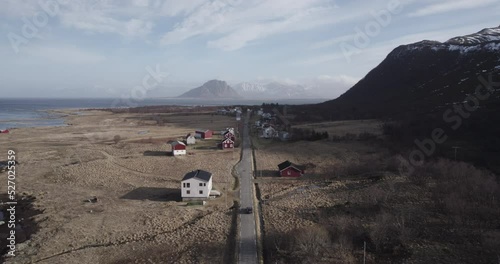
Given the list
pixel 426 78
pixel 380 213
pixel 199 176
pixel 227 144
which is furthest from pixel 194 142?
pixel 426 78

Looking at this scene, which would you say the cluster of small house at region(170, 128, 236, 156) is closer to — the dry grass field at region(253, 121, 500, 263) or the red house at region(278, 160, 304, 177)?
the dry grass field at region(253, 121, 500, 263)

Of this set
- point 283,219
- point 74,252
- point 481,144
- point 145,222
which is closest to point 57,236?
point 74,252

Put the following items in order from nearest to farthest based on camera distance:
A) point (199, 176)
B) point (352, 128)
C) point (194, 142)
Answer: point (199, 176) < point (194, 142) < point (352, 128)

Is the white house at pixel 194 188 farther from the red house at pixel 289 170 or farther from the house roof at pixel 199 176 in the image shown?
the red house at pixel 289 170

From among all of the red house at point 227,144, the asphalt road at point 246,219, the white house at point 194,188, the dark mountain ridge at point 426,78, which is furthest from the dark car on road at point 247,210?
the dark mountain ridge at point 426,78

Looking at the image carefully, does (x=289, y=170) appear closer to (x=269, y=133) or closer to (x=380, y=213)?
(x=380, y=213)

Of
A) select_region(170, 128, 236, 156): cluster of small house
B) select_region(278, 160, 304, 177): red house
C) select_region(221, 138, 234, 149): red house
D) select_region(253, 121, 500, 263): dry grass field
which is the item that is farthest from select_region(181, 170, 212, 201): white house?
select_region(221, 138, 234, 149): red house

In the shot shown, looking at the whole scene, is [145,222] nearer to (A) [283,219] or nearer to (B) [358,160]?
(A) [283,219]
